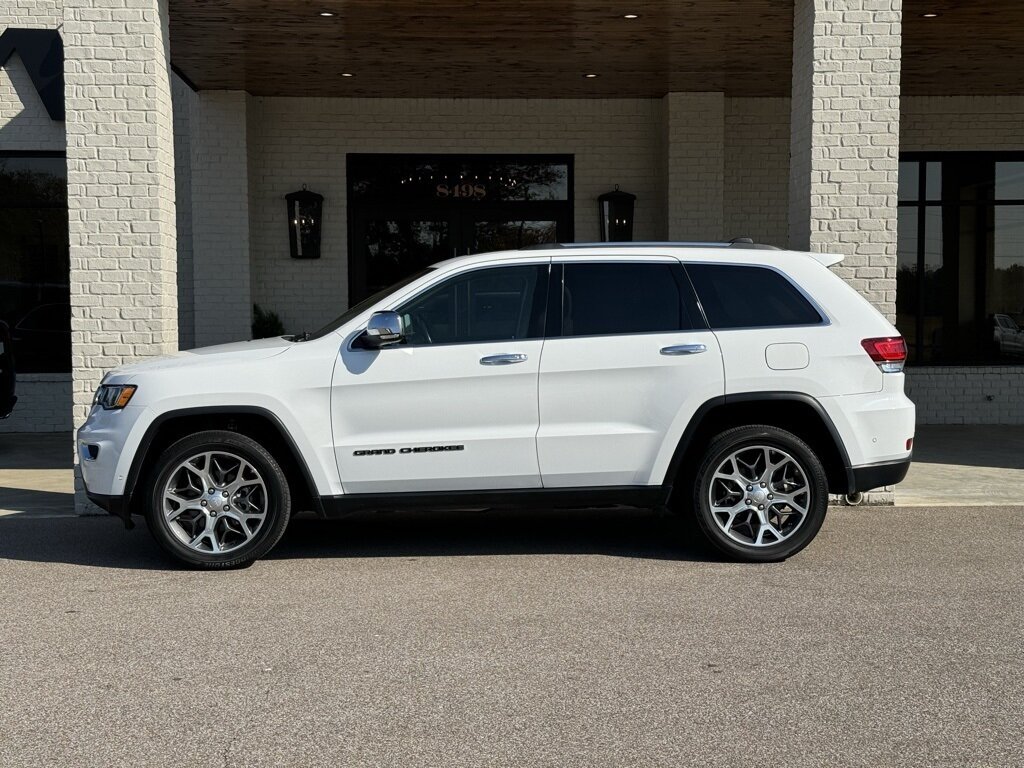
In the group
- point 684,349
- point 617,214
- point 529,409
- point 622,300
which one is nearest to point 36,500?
point 529,409

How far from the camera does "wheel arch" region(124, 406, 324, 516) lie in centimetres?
668

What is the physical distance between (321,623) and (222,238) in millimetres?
9166

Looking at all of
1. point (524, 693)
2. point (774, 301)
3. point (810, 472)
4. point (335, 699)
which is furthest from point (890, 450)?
point (335, 699)

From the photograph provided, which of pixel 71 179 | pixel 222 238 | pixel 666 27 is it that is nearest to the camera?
pixel 71 179

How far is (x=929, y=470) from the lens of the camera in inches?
411

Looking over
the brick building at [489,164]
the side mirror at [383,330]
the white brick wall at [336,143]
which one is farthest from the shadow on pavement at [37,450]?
the side mirror at [383,330]

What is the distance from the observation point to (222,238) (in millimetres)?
13898

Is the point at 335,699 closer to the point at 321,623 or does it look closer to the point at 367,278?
the point at 321,623

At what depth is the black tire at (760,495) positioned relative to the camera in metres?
6.83

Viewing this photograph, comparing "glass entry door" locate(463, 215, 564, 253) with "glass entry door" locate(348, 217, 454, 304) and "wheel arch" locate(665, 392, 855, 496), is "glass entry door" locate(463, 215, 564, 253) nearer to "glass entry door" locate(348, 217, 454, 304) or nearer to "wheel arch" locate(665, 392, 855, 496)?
"glass entry door" locate(348, 217, 454, 304)

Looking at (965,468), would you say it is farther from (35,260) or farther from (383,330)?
(35,260)

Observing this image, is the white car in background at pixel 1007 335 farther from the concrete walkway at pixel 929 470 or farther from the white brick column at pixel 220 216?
the white brick column at pixel 220 216

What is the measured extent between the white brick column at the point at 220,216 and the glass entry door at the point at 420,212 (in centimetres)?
136

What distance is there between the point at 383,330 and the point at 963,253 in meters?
10.4
